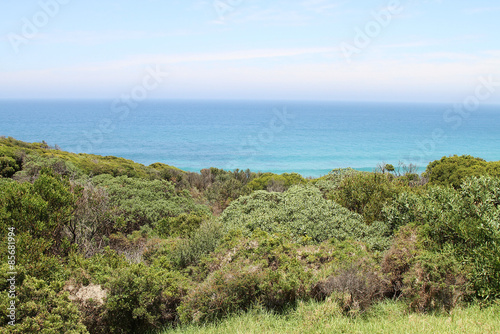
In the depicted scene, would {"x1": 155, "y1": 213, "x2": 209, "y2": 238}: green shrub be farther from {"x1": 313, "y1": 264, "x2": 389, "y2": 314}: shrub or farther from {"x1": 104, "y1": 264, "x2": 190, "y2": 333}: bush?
{"x1": 313, "y1": 264, "x2": 389, "y2": 314}: shrub

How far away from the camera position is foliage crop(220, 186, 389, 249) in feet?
25.7

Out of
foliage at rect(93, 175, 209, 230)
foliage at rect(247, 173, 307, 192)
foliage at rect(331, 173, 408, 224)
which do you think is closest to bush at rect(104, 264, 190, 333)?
foliage at rect(93, 175, 209, 230)

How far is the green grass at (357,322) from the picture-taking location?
4426mm

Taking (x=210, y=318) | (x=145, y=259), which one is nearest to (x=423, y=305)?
(x=210, y=318)

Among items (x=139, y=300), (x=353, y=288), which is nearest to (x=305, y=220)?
(x=353, y=288)

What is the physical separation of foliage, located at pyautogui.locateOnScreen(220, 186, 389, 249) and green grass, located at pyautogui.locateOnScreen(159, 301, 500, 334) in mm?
2307

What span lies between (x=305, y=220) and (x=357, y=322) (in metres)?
3.48

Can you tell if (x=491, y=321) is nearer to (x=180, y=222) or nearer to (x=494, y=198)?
(x=494, y=198)

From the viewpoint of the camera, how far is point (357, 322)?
4.89 metres

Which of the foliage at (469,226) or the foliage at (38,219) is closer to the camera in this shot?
the foliage at (469,226)

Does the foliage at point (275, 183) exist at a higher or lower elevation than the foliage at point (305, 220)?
higher

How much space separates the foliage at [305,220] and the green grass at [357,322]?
2.31 metres

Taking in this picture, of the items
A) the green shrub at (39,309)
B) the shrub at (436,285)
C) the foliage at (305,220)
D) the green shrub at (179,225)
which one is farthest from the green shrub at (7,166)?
the shrub at (436,285)

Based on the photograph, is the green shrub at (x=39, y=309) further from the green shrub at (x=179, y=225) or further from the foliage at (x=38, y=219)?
the green shrub at (x=179, y=225)
